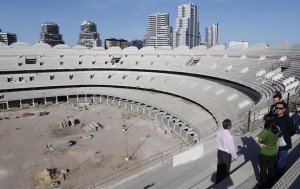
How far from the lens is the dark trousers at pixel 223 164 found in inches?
362

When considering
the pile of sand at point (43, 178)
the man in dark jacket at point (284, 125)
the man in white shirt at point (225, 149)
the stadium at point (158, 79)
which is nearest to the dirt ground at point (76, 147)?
the pile of sand at point (43, 178)

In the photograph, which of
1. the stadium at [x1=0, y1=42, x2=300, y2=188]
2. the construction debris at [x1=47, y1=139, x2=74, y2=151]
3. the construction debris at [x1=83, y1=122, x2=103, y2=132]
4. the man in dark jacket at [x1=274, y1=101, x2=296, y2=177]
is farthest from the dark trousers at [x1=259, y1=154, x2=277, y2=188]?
the construction debris at [x1=83, y1=122, x2=103, y2=132]

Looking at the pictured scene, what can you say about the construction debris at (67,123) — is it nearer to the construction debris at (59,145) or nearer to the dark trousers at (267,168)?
the construction debris at (59,145)

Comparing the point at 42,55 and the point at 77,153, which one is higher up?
the point at 42,55

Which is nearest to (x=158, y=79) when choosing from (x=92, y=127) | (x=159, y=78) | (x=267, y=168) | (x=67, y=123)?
(x=159, y=78)

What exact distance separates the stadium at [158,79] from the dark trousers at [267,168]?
57.9ft

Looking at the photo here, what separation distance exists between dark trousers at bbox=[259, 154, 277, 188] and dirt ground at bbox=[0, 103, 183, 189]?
15910 mm

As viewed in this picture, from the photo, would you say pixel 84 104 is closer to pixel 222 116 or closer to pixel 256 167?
pixel 222 116

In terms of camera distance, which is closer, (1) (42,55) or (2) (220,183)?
(2) (220,183)

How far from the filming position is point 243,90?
36.4 meters

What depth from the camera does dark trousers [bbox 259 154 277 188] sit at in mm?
7931

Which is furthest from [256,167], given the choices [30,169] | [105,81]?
[105,81]

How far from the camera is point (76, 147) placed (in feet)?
113

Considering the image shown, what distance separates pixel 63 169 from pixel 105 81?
121ft
